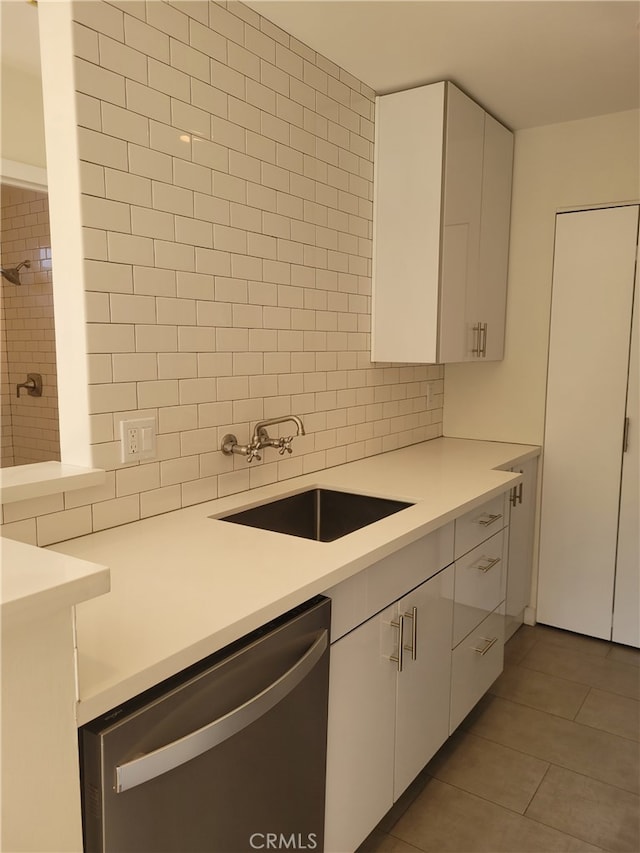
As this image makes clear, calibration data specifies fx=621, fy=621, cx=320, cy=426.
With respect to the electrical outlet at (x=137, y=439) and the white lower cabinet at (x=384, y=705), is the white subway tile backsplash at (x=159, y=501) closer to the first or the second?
the electrical outlet at (x=137, y=439)

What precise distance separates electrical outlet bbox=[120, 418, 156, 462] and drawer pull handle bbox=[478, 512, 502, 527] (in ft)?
3.90

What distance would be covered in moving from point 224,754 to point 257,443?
1014 mm

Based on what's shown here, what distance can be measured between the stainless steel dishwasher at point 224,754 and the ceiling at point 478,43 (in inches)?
71.5

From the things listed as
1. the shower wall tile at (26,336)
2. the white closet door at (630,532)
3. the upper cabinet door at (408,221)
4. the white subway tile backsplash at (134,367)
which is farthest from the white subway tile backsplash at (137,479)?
the white closet door at (630,532)

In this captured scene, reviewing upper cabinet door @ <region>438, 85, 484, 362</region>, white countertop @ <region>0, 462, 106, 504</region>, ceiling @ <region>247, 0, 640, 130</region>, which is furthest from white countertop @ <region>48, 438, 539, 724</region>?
ceiling @ <region>247, 0, 640, 130</region>

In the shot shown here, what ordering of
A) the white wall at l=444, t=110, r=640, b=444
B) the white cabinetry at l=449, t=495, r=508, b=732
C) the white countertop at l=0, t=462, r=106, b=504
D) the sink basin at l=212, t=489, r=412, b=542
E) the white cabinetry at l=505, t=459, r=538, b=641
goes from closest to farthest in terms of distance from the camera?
1. the white countertop at l=0, t=462, r=106, b=504
2. the sink basin at l=212, t=489, r=412, b=542
3. the white cabinetry at l=449, t=495, r=508, b=732
4. the white wall at l=444, t=110, r=640, b=444
5. the white cabinetry at l=505, t=459, r=538, b=641

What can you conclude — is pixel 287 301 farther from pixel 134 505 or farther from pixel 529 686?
pixel 529 686

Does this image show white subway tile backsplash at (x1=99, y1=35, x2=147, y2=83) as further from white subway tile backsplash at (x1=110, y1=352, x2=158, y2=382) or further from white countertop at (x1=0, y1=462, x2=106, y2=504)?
white countertop at (x1=0, y1=462, x2=106, y2=504)

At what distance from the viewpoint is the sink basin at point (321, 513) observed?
2.01 m

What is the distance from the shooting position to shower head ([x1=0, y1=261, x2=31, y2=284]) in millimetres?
3057

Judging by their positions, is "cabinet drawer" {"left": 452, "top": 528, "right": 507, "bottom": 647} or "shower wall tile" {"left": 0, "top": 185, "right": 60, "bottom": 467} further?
"shower wall tile" {"left": 0, "top": 185, "right": 60, "bottom": 467}

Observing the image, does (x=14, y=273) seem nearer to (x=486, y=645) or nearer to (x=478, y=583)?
(x=478, y=583)

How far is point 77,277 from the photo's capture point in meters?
1.52

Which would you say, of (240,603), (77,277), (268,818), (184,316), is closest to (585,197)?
(184,316)
